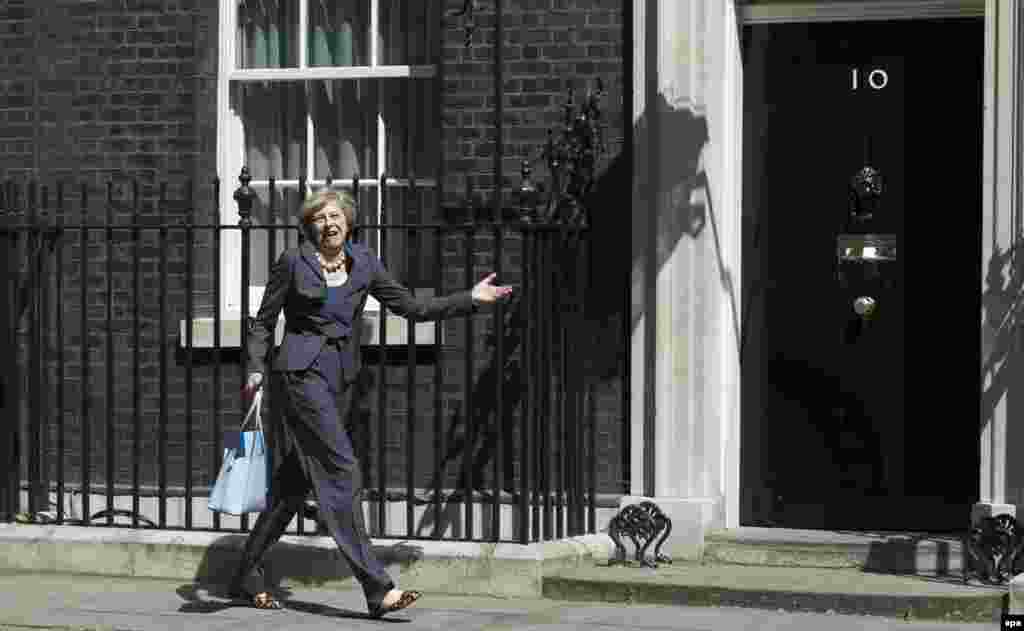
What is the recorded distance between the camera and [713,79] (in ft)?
33.6

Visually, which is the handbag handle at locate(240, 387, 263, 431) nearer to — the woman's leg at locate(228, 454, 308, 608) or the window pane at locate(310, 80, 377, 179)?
the woman's leg at locate(228, 454, 308, 608)

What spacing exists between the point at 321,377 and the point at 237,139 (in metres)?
2.70

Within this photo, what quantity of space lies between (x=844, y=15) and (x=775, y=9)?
342 mm

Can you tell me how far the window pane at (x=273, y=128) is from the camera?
36.8 ft

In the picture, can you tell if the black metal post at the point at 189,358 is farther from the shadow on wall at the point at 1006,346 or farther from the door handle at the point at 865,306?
the shadow on wall at the point at 1006,346

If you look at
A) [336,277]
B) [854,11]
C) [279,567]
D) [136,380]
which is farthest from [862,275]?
[136,380]

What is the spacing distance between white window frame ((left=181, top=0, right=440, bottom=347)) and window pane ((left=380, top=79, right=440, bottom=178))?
38 millimetres

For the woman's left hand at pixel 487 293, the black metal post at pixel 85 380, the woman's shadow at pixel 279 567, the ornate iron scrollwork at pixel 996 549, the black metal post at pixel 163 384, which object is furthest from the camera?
the black metal post at pixel 85 380

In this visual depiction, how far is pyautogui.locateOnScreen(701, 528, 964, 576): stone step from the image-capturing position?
9695mm

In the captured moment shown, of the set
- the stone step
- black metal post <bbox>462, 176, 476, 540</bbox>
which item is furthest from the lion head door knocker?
black metal post <bbox>462, 176, 476, 540</bbox>

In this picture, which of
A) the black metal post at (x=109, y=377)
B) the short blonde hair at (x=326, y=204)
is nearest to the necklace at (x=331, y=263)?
the short blonde hair at (x=326, y=204)

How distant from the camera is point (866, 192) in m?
10.2

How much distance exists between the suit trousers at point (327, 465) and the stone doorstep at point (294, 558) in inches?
33.2

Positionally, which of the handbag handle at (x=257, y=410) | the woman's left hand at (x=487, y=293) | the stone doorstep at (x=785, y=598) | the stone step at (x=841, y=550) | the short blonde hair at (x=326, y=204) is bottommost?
the stone doorstep at (x=785, y=598)
